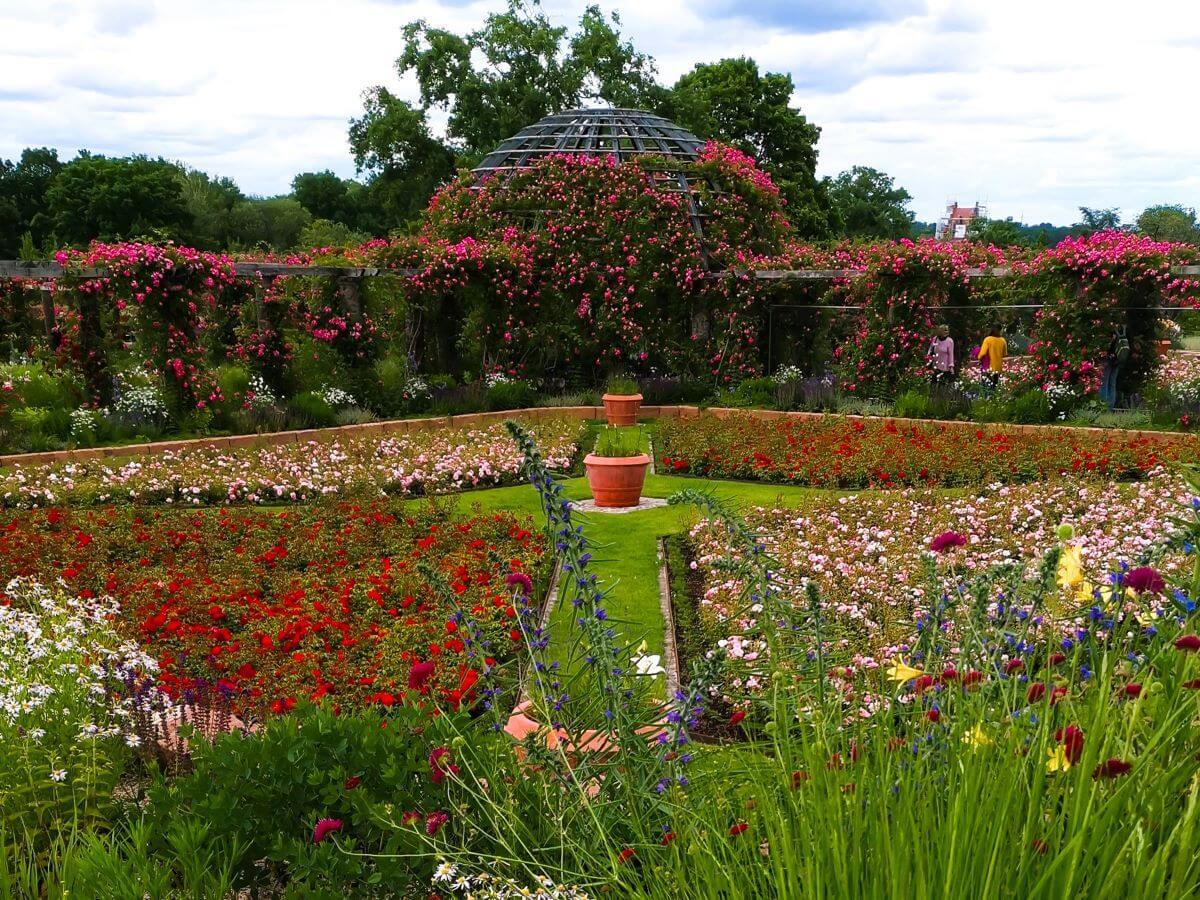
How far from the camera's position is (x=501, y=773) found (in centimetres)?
293

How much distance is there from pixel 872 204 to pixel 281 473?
156 feet

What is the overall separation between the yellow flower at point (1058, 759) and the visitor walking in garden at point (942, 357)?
1311cm

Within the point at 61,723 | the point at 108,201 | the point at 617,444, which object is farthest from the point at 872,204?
the point at 61,723

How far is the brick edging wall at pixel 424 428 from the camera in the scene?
10.8 meters

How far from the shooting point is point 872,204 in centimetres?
5262

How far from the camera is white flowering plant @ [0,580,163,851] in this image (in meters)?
3.17

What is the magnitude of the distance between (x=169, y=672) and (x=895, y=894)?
367 cm

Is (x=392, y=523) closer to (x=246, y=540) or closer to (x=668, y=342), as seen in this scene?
(x=246, y=540)

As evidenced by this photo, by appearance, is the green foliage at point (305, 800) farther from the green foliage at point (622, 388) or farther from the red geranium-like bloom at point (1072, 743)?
the green foliage at point (622, 388)

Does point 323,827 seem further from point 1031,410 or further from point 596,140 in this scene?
point 596,140

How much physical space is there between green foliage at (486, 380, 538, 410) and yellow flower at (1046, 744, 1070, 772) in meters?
12.8

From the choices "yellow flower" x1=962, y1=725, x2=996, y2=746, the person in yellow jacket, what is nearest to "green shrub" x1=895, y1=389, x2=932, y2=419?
the person in yellow jacket

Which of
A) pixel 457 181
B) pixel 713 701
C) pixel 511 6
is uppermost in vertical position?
pixel 511 6

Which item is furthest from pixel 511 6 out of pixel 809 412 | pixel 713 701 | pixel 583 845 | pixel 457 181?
pixel 583 845
